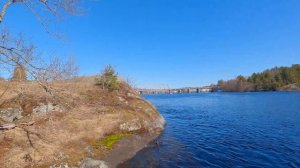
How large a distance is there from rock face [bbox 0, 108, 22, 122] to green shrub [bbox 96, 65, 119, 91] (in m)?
18.3

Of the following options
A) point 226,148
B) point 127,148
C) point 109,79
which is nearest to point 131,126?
point 127,148

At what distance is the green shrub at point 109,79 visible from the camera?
46.0 metres

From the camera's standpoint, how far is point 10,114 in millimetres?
28391

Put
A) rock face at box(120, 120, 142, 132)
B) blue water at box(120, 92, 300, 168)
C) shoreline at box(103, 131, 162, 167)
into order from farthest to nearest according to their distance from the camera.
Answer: rock face at box(120, 120, 142, 132), shoreline at box(103, 131, 162, 167), blue water at box(120, 92, 300, 168)

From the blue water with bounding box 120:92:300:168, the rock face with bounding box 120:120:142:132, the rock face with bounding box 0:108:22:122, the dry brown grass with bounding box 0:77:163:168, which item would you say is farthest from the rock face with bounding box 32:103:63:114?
the blue water with bounding box 120:92:300:168

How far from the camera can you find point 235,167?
20.3 metres

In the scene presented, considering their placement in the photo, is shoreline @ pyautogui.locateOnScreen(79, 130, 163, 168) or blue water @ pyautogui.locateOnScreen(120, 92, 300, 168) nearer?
shoreline @ pyautogui.locateOnScreen(79, 130, 163, 168)

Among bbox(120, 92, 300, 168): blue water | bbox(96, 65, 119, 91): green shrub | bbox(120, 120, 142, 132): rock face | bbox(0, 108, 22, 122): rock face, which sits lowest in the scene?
bbox(120, 92, 300, 168): blue water

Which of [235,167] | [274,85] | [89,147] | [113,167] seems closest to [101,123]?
[89,147]

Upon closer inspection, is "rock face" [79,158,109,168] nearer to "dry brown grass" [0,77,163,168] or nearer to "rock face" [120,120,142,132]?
"dry brown grass" [0,77,163,168]

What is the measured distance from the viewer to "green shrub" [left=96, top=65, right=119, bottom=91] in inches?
1810

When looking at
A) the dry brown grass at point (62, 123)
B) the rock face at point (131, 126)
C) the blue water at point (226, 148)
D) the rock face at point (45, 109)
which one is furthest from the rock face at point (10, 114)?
the blue water at point (226, 148)

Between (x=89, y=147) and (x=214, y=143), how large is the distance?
13.8m

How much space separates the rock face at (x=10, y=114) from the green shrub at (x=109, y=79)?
18.3m
